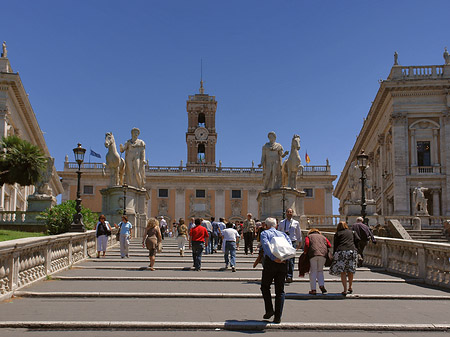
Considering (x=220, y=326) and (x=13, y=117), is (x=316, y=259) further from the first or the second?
(x=13, y=117)

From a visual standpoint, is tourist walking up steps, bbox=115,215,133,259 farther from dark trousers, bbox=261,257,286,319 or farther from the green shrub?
dark trousers, bbox=261,257,286,319

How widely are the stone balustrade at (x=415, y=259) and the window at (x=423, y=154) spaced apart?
92.3ft

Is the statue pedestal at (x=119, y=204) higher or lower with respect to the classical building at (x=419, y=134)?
lower

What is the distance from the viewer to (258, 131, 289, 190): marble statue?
2938 cm

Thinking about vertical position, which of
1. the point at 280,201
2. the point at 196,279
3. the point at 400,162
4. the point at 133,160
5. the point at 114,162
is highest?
the point at 400,162

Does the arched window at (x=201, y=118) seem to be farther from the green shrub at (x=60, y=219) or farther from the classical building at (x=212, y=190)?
the green shrub at (x=60, y=219)

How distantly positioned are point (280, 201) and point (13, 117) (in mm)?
26459

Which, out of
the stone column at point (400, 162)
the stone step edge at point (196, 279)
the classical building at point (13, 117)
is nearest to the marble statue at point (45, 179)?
the classical building at point (13, 117)

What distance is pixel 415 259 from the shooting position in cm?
1517

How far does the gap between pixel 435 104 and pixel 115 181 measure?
26.6m

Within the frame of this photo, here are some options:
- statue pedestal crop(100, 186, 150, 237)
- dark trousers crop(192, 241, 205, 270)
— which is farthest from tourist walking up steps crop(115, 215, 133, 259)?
statue pedestal crop(100, 186, 150, 237)

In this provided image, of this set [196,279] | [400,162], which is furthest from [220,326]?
[400,162]

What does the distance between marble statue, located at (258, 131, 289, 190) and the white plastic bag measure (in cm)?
2007

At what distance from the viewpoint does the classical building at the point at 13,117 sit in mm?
42562
